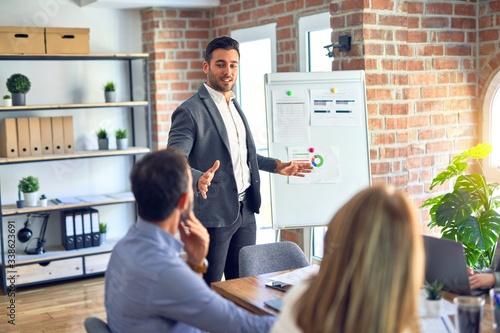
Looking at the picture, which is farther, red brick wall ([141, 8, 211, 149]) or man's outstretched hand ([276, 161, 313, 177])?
red brick wall ([141, 8, 211, 149])

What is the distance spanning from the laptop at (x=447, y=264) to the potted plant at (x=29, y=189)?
370cm

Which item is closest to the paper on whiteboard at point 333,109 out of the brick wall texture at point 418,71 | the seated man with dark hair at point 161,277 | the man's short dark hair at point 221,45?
the brick wall texture at point 418,71

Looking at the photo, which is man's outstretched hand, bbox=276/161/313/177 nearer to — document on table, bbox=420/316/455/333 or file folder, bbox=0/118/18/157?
document on table, bbox=420/316/455/333

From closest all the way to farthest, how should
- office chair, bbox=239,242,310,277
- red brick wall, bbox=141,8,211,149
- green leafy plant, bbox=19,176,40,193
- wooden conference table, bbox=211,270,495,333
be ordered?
wooden conference table, bbox=211,270,495,333 → office chair, bbox=239,242,310,277 → green leafy plant, bbox=19,176,40,193 → red brick wall, bbox=141,8,211,149

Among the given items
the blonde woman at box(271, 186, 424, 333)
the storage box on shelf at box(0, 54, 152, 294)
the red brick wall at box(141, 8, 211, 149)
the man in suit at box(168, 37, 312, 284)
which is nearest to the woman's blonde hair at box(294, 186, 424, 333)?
the blonde woman at box(271, 186, 424, 333)

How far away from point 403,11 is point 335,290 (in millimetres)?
2949

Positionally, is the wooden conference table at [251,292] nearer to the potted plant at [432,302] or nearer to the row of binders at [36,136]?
the potted plant at [432,302]

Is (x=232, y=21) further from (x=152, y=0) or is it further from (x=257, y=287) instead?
(x=257, y=287)

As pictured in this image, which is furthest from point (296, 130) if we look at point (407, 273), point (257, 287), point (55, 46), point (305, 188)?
point (407, 273)

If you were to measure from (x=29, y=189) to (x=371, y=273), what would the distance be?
427 cm

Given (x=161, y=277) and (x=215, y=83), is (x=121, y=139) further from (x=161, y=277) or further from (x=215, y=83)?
(x=161, y=277)

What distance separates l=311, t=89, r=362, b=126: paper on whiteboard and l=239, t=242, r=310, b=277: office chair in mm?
1134

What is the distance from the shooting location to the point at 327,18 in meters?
4.56

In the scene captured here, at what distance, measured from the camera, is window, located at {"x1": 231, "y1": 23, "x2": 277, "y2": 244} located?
17.6 feet
